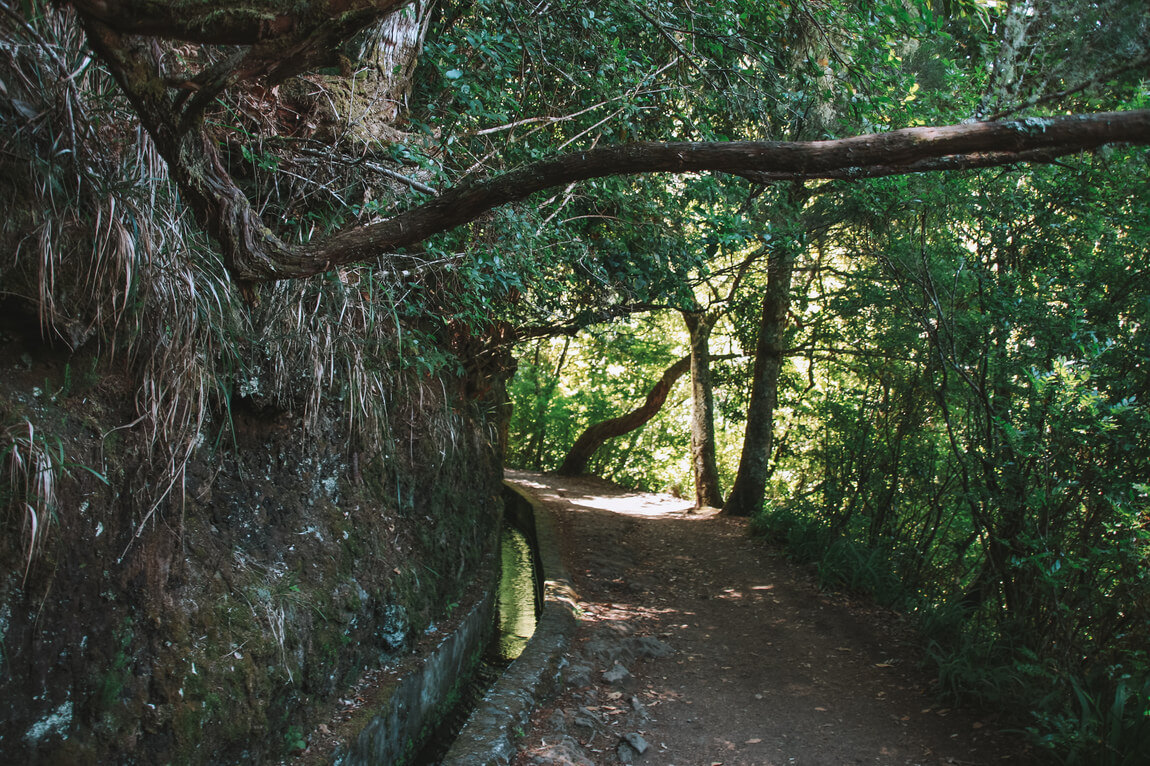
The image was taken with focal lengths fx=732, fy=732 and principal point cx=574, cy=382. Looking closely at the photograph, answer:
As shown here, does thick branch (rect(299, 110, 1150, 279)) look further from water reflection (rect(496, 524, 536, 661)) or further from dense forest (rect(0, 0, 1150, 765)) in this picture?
water reflection (rect(496, 524, 536, 661))

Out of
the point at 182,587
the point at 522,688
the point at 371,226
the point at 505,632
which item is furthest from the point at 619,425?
the point at 371,226

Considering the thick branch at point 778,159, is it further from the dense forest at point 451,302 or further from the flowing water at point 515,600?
the flowing water at point 515,600

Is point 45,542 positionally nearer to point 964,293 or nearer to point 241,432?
point 241,432

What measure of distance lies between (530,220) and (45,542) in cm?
326

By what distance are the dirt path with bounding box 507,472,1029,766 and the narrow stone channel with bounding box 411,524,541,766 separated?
1.96 feet

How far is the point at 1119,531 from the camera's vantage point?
365cm

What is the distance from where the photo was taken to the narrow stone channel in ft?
15.6

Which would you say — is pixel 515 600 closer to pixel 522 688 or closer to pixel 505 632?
pixel 505 632

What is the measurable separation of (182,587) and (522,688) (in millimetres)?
2181

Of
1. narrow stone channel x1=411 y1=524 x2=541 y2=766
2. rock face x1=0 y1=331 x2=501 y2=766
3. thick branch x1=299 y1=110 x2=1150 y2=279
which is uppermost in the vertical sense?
thick branch x1=299 y1=110 x2=1150 y2=279

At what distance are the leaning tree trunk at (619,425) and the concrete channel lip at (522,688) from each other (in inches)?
266

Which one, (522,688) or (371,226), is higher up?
(371,226)

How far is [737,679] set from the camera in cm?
520

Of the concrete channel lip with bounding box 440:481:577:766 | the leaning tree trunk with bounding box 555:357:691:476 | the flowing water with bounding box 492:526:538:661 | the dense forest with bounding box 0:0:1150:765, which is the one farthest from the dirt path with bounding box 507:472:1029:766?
the leaning tree trunk with bounding box 555:357:691:476
